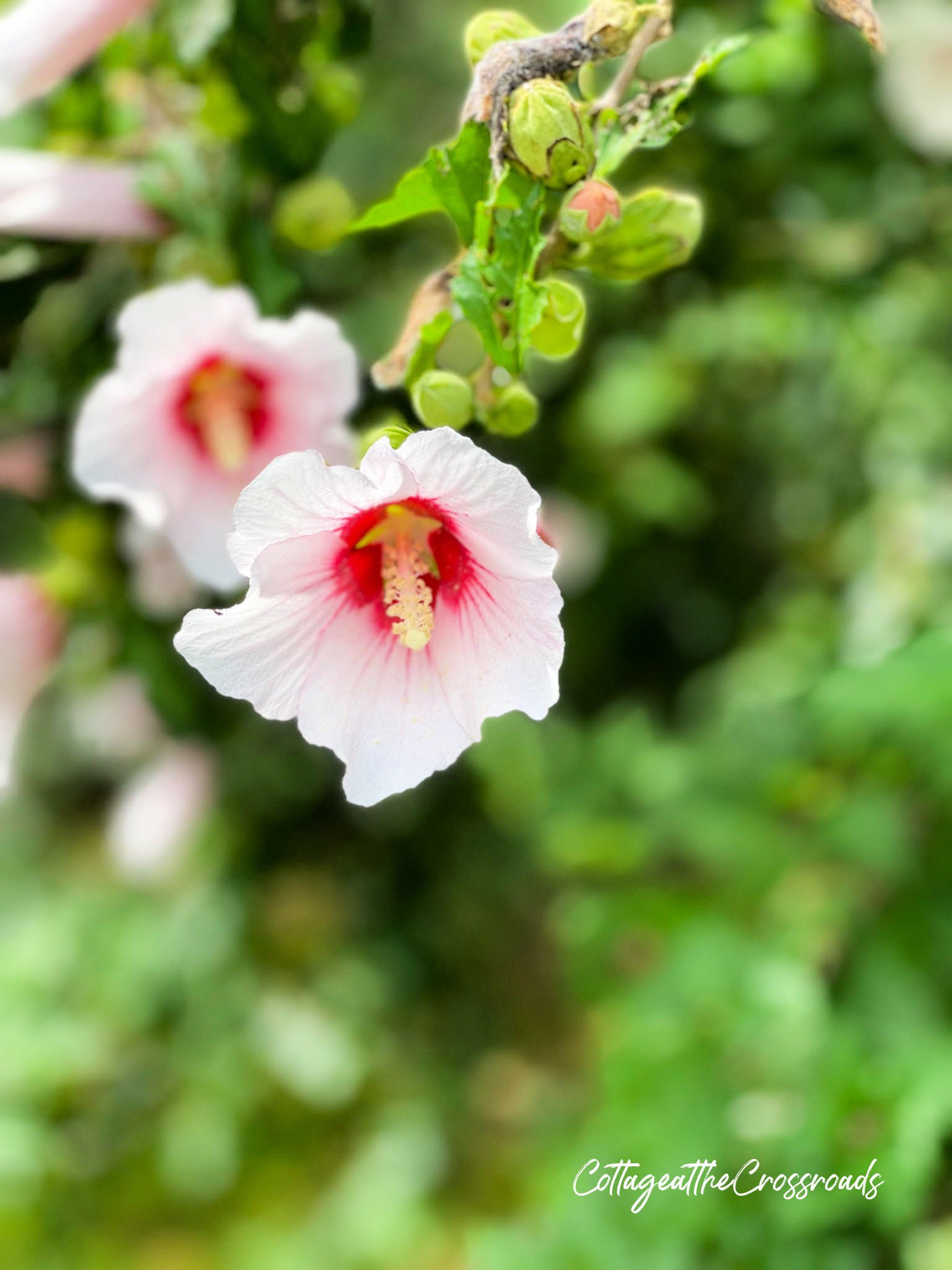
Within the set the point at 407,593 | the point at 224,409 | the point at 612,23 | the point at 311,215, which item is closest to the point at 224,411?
the point at 224,409

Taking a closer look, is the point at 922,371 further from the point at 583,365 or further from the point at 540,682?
the point at 540,682

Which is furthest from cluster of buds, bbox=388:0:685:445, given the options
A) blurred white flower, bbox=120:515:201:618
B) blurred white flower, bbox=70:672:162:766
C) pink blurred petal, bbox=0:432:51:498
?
blurred white flower, bbox=70:672:162:766

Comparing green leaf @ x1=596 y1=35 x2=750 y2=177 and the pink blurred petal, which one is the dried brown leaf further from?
the pink blurred petal

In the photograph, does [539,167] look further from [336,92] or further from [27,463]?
[27,463]

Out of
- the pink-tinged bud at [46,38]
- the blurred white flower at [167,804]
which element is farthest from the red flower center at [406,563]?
the blurred white flower at [167,804]

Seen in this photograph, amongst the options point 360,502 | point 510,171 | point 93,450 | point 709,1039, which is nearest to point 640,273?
point 510,171

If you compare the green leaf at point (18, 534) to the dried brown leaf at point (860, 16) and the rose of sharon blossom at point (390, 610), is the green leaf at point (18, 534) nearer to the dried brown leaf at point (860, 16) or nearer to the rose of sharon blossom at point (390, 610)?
the rose of sharon blossom at point (390, 610)
